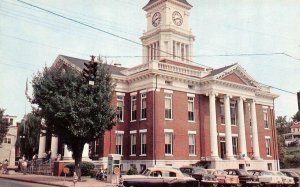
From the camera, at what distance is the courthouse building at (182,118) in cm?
3797

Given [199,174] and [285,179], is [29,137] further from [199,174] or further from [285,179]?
[285,179]

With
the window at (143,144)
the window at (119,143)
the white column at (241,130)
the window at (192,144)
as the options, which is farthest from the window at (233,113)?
the window at (119,143)

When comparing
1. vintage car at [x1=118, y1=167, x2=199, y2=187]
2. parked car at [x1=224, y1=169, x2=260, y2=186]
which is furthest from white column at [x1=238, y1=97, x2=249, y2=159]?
vintage car at [x1=118, y1=167, x2=199, y2=187]

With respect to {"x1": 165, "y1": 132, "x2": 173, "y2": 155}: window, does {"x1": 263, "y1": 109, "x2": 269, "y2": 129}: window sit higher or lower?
higher

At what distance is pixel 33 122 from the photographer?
58.2 m

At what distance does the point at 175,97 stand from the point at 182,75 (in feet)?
8.93

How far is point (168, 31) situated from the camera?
49844mm

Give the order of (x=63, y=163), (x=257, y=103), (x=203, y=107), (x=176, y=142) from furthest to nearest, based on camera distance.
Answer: (x=257, y=103)
(x=203, y=107)
(x=176, y=142)
(x=63, y=163)

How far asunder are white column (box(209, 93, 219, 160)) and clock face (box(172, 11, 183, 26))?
1602cm

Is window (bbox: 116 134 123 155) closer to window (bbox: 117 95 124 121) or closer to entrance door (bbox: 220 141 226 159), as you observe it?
window (bbox: 117 95 124 121)

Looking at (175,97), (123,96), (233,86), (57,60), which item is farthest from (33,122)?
(233,86)

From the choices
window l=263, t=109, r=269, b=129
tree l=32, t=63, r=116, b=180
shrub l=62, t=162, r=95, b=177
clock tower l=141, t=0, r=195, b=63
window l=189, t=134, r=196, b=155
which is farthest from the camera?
window l=263, t=109, r=269, b=129

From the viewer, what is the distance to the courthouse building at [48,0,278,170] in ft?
125

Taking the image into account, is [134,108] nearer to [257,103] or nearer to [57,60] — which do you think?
[57,60]
